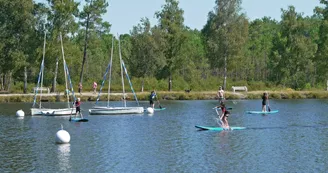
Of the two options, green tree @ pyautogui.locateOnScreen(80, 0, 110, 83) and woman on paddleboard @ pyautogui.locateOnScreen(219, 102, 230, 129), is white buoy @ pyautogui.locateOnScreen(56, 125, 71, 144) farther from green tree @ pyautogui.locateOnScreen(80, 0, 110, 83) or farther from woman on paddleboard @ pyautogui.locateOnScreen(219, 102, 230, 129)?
green tree @ pyautogui.locateOnScreen(80, 0, 110, 83)

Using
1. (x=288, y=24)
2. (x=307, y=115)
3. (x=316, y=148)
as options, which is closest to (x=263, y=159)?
(x=316, y=148)

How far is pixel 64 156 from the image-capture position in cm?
3681

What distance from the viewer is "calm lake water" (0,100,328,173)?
110 ft

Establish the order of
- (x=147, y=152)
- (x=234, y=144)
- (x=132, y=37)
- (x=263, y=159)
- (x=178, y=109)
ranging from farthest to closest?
(x=132, y=37)
(x=178, y=109)
(x=234, y=144)
(x=147, y=152)
(x=263, y=159)

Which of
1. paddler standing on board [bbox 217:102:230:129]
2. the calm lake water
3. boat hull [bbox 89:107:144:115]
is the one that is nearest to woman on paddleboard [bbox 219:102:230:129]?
paddler standing on board [bbox 217:102:230:129]

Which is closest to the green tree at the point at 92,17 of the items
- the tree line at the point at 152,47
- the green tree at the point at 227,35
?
the tree line at the point at 152,47

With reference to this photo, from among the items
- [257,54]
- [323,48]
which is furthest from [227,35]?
[257,54]

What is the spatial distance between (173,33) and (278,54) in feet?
80.8

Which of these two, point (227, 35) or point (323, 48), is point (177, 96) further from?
point (323, 48)

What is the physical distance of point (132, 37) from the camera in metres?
104

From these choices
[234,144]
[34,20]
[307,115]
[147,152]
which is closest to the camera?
[147,152]

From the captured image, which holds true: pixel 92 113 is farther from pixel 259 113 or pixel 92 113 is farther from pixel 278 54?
pixel 278 54

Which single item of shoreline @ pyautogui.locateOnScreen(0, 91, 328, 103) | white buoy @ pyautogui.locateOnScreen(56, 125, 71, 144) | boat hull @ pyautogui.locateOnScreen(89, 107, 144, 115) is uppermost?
shoreline @ pyautogui.locateOnScreen(0, 91, 328, 103)

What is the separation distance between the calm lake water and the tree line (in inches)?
1361
